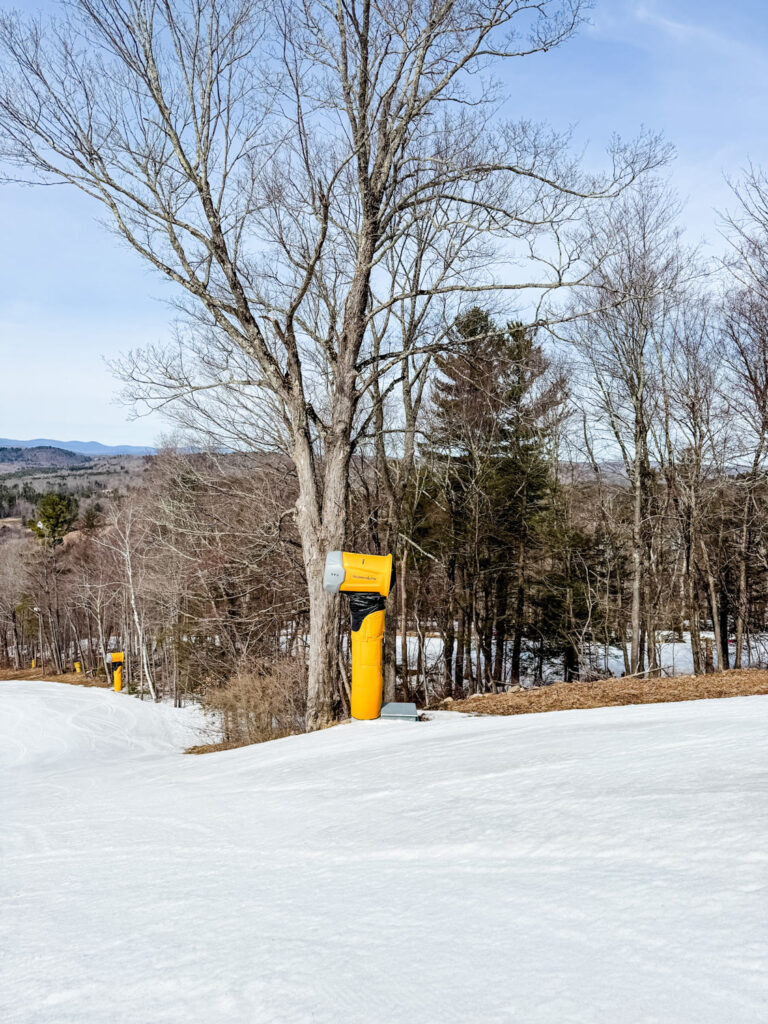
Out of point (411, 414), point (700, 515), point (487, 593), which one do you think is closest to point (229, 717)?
point (411, 414)

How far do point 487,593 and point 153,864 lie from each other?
67.4 ft

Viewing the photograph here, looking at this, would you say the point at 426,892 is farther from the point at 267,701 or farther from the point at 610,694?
the point at 267,701

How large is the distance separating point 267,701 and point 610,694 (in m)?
8.30

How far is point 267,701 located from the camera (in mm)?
13992

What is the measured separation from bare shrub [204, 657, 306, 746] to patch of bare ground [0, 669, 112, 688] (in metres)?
27.7

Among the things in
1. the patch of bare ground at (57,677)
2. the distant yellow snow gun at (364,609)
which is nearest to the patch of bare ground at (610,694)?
the distant yellow snow gun at (364,609)

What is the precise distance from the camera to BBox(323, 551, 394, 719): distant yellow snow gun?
707 centimetres

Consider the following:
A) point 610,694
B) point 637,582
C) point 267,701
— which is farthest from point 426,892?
point 637,582

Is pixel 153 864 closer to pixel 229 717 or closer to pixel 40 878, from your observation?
pixel 40 878

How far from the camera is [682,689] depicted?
24.2ft

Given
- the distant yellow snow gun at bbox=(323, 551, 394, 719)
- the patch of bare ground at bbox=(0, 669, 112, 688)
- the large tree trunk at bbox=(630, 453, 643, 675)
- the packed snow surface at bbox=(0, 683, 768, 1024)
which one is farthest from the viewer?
the patch of bare ground at bbox=(0, 669, 112, 688)

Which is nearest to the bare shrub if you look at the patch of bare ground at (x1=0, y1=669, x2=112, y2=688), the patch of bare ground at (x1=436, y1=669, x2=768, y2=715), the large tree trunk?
the patch of bare ground at (x1=436, y1=669, x2=768, y2=715)

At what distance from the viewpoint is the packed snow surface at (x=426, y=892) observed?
148 centimetres

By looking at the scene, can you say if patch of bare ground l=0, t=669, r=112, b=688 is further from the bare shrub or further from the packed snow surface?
the packed snow surface
